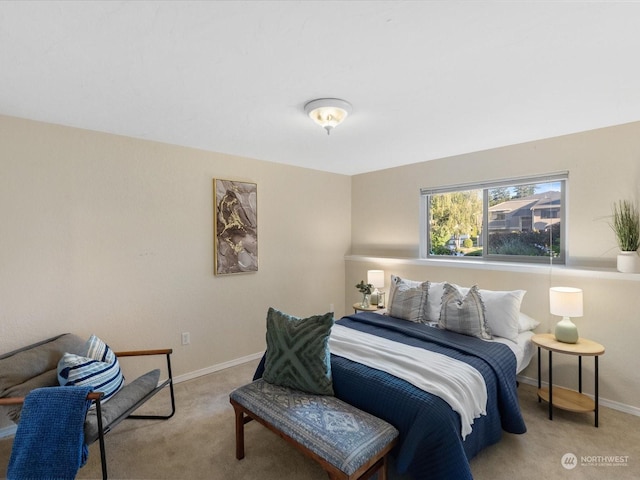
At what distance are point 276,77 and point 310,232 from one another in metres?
2.59

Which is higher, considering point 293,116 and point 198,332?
point 293,116

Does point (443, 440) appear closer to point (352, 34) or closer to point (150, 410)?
point (352, 34)

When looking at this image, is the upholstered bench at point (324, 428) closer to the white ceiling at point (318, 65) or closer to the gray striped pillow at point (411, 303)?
the gray striped pillow at point (411, 303)

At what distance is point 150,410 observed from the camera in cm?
267

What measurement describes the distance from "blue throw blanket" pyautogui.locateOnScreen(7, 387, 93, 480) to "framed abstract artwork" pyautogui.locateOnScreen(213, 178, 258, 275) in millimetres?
1771

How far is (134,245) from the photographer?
2.91 m

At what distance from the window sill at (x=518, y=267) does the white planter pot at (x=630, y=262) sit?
43 millimetres

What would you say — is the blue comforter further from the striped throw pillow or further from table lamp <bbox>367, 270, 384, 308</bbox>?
table lamp <bbox>367, 270, 384, 308</bbox>

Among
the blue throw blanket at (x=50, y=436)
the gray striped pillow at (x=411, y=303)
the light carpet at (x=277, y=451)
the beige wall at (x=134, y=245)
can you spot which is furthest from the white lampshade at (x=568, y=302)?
the blue throw blanket at (x=50, y=436)

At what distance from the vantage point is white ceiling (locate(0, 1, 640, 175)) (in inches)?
52.2

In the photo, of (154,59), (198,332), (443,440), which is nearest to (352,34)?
(154,59)

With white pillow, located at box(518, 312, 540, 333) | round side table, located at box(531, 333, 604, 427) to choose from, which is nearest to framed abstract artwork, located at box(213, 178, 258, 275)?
white pillow, located at box(518, 312, 540, 333)

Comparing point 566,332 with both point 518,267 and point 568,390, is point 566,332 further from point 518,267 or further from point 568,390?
point 518,267

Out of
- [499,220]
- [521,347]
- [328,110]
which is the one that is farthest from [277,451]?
[499,220]
